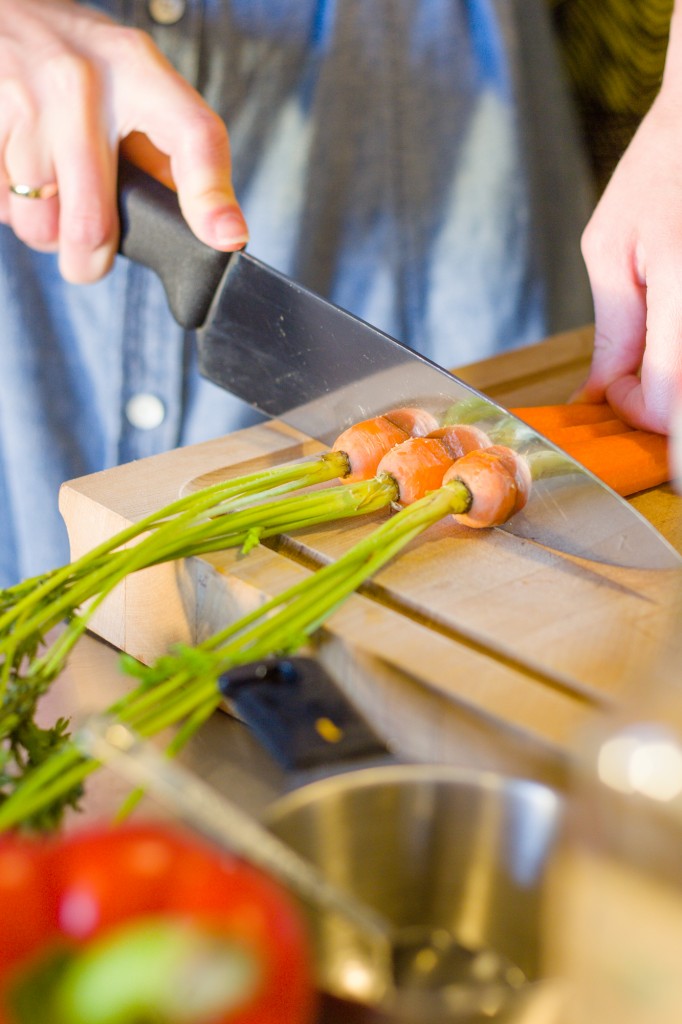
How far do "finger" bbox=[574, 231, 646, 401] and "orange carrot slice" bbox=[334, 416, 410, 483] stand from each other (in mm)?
383

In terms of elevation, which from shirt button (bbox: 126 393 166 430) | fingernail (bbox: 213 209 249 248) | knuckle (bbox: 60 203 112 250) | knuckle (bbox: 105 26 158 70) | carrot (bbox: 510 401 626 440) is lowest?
shirt button (bbox: 126 393 166 430)

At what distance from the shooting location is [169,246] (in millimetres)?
1251

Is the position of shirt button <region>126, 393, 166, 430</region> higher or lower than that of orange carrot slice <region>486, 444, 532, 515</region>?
lower

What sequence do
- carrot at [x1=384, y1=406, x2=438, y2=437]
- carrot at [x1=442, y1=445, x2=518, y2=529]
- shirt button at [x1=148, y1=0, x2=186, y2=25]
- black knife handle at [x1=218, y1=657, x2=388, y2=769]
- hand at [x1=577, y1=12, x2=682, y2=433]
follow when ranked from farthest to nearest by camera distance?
shirt button at [x1=148, y1=0, x2=186, y2=25]
hand at [x1=577, y1=12, x2=682, y2=433]
carrot at [x1=384, y1=406, x2=438, y2=437]
carrot at [x1=442, y1=445, x2=518, y2=529]
black knife handle at [x1=218, y1=657, x2=388, y2=769]

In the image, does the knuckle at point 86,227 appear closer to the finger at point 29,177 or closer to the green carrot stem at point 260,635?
the finger at point 29,177

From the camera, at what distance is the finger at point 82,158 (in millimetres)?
1227

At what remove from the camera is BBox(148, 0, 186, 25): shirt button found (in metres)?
1.48

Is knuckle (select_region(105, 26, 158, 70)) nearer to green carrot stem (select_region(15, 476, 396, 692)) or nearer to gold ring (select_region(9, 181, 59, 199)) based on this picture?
gold ring (select_region(9, 181, 59, 199))

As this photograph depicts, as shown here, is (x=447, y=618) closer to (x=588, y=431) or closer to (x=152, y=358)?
(x=588, y=431)

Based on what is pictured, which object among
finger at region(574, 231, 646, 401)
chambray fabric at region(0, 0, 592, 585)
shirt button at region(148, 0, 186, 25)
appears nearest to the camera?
finger at region(574, 231, 646, 401)

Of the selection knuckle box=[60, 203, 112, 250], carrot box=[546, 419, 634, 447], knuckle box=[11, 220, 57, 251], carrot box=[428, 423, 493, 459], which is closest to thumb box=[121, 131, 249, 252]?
knuckle box=[60, 203, 112, 250]

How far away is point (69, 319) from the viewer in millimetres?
1646

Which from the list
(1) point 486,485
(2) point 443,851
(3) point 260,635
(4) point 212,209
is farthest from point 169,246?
(2) point 443,851

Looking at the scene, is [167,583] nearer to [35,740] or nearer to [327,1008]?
[35,740]
